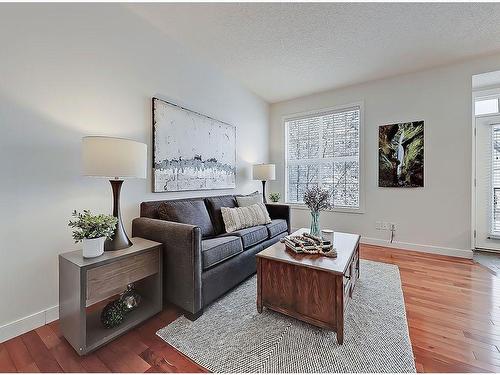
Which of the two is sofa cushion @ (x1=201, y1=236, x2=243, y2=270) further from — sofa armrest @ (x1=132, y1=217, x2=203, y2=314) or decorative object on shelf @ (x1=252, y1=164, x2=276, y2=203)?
decorative object on shelf @ (x1=252, y1=164, x2=276, y2=203)

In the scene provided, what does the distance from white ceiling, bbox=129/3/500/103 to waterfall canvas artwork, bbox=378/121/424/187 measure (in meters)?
0.81

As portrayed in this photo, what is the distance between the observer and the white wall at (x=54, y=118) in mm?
1428

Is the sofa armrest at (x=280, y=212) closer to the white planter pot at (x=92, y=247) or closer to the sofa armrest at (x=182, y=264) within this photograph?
the sofa armrest at (x=182, y=264)

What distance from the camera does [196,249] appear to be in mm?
1557

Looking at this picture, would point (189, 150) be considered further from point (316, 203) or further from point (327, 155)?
point (327, 155)

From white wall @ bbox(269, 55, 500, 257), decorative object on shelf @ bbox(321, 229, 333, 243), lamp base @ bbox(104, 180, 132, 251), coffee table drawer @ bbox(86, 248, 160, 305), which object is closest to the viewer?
coffee table drawer @ bbox(86, 248, 160, 305)

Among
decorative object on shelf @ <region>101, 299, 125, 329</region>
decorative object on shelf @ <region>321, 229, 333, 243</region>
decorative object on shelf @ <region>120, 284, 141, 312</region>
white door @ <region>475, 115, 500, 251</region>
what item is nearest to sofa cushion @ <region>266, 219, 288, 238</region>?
decorative object on shelf @ <region>321, 229, 333, 243</region>

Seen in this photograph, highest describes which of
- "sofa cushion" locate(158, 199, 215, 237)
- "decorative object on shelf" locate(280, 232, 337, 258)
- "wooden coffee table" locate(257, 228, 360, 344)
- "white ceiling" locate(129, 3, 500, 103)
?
"white ceiling" locate(129, 3, 500, 103)

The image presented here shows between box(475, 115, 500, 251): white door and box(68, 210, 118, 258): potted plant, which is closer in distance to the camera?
box(68, 210, 118, 258): potted plant

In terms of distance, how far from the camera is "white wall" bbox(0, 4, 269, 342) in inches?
56.2

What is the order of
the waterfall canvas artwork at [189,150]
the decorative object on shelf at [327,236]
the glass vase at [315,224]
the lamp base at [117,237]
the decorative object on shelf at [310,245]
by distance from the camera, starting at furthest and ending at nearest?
the waterfall canvas artwork at [189,150] → the glass vase at [315,224] → the decorative object on shelf at [327,236] → the decorative object on shelf at [310,245] → the lamp base at [117,237]

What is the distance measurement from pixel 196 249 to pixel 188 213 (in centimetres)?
72

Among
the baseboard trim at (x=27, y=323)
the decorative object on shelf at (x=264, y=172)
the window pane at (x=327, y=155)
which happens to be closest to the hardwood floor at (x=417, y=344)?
the baseboard trim at (x=27, y=323)

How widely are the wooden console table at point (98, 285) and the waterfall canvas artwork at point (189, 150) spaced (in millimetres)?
912
